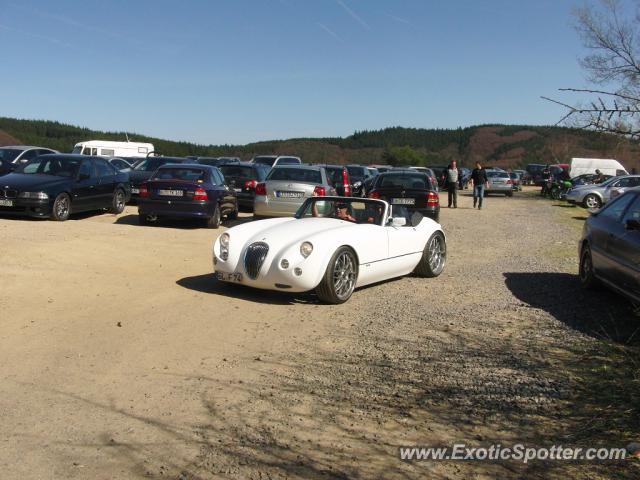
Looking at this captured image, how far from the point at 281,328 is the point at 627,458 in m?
3.51

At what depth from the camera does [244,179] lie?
1933 centimetres

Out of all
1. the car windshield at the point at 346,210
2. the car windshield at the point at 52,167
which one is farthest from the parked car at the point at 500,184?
the car windshield at the point at 346,210

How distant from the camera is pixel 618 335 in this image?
641 cm

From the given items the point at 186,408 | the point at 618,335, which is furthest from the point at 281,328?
the point at 618,335

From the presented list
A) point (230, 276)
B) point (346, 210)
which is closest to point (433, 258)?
point (346, 210)

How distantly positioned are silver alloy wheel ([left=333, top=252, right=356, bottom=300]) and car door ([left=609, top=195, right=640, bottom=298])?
2.99 metres

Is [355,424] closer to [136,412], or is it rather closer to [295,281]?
[136,412]

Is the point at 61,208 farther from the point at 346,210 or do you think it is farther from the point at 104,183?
the point at 346,210

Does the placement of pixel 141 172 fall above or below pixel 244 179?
above

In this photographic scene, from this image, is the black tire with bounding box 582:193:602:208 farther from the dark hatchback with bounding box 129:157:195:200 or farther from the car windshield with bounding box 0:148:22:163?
the car windshield with bounding box 0:148:22:163

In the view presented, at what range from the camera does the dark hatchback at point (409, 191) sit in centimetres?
1638

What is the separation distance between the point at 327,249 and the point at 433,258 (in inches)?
108

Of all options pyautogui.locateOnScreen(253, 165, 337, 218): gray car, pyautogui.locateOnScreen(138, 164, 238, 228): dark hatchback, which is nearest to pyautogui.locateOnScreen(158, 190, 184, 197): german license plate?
pyautogui.locateOnScreen(138, 164, 238, 228): dark hatchback

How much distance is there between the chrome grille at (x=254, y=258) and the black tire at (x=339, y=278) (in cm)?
71
